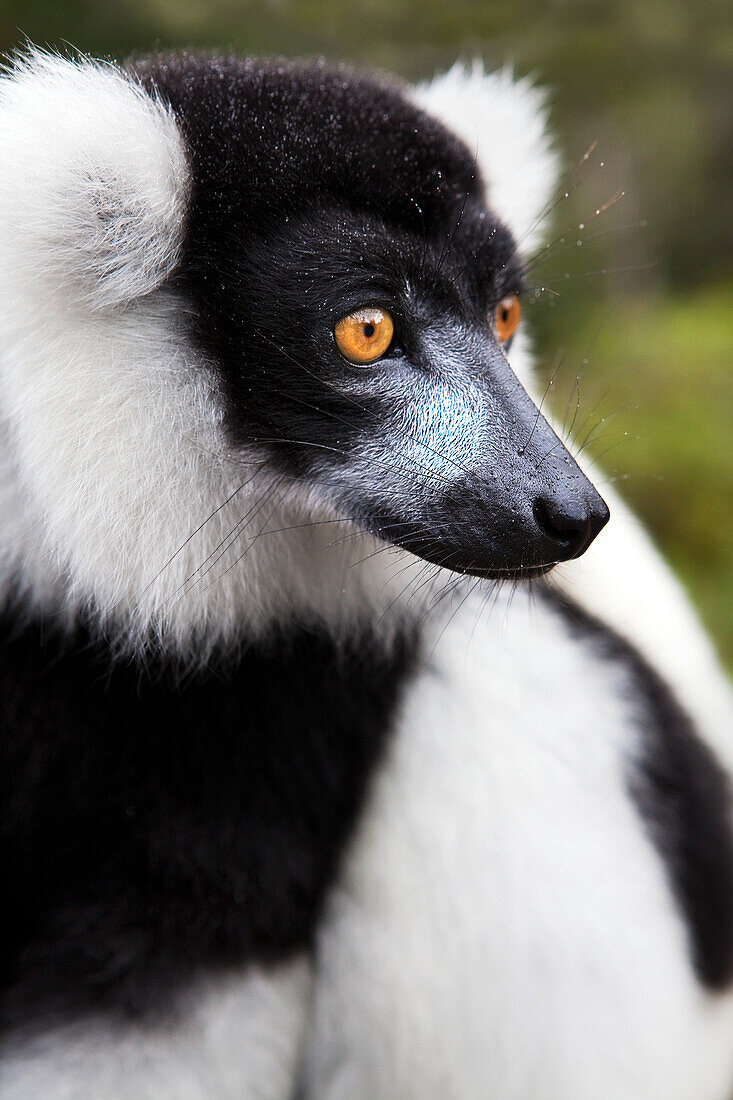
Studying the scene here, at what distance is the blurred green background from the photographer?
3428mm

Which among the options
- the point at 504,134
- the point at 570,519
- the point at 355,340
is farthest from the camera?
the point at 504,134

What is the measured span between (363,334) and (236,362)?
18 cm

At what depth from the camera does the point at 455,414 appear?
1440 millimetres

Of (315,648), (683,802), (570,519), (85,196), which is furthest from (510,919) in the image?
(85,196)

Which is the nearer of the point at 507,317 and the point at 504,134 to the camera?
the point at 507,317

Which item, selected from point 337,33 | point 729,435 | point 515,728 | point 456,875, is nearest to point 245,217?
point 515,728

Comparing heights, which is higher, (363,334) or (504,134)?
(504,134)

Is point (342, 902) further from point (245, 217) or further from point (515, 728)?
point (245, 217)

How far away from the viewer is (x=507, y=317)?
1.70 m

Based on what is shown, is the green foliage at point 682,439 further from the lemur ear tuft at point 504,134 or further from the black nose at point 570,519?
the black nose at point 570,519

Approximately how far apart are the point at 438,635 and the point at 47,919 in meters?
0.80

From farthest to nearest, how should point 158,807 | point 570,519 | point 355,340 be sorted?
point 158,807
point 355,340
point 570,519

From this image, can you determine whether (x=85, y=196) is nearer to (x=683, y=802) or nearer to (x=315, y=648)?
(x=315, y=648)

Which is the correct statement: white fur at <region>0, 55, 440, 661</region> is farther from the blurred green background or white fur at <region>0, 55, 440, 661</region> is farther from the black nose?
the blurred green background
